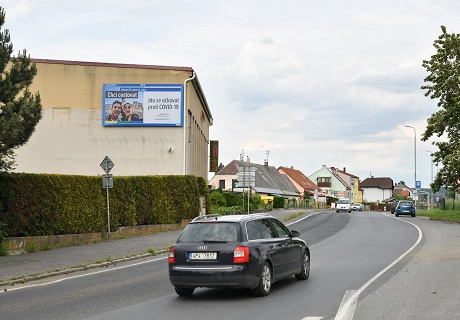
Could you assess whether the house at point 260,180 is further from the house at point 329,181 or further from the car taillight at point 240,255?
the car taillight at point 240,255

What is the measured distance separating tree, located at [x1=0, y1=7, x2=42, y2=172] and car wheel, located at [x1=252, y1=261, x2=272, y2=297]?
30.7ft

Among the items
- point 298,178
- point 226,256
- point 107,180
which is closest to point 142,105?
point 107,180

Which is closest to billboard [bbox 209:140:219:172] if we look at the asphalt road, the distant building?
the asphalt road

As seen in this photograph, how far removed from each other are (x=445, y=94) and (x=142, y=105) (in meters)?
19.5

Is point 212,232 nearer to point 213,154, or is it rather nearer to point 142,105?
point 142,105

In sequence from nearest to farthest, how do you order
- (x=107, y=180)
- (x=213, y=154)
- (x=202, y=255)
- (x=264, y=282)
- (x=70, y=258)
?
1. (x=202, y=255)
2. (x=264, y=282)
3. (x=70, y=258)
4. (x=107, y=180)
5. (x=213, y=154)

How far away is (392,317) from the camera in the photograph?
9477mm

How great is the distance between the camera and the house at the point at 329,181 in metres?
173

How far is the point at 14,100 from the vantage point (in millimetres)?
19594

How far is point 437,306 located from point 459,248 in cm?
1284

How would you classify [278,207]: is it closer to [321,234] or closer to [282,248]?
[321,234]

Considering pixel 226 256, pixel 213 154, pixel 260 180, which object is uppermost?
pixel 213 154

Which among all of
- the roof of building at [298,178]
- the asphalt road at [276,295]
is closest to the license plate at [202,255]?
the asphalt road at [276,295]

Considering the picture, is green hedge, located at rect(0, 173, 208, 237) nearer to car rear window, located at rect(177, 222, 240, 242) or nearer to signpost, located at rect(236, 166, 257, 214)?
signpost, located at rect(236, 166, 257, 214)
